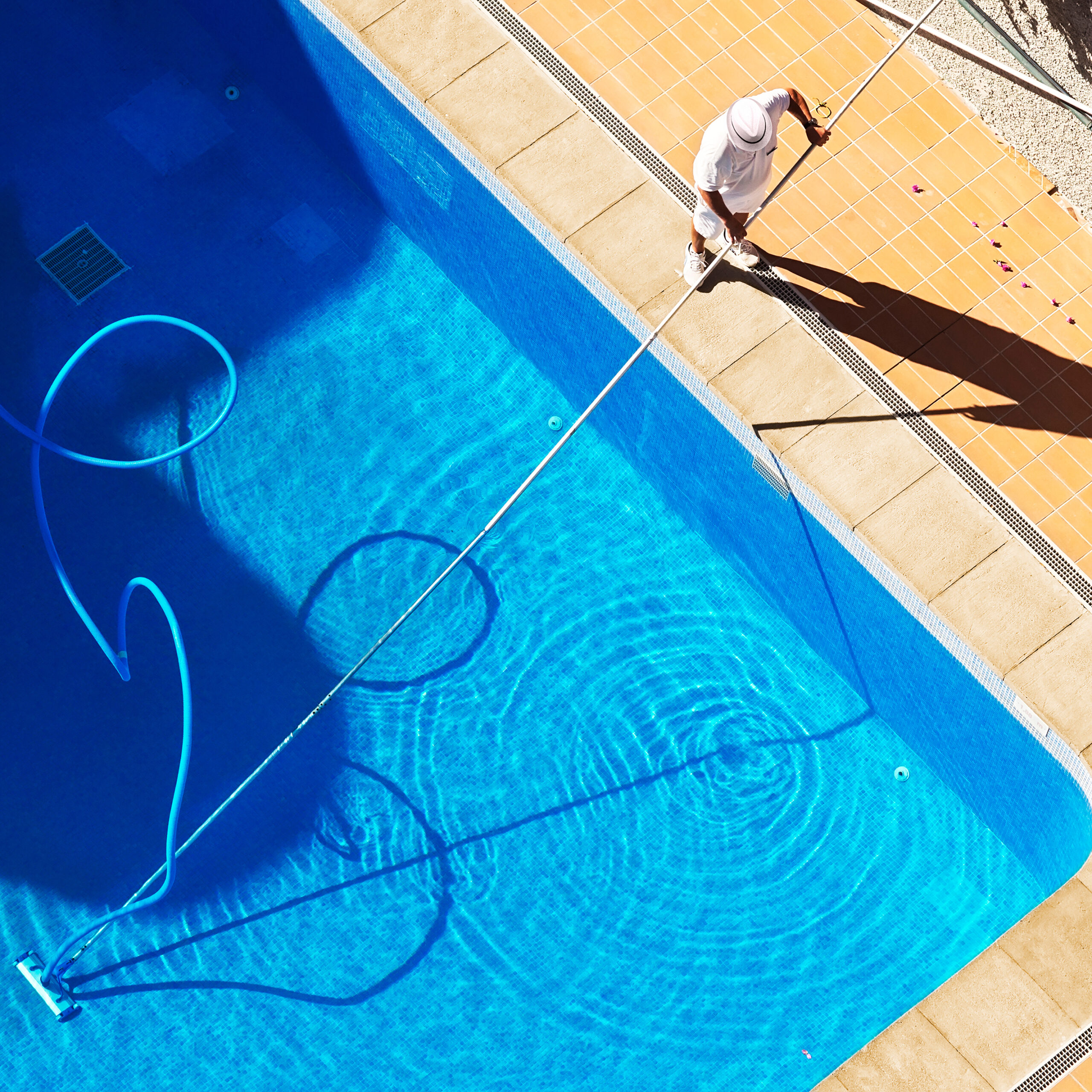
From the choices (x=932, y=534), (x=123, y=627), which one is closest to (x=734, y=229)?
(x=932, y=534)

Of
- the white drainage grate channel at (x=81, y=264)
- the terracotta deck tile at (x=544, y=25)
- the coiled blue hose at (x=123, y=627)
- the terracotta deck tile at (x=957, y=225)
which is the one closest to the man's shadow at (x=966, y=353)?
the terracotta deck tile at (x=957, y=225)

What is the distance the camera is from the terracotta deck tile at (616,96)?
16.8 ft

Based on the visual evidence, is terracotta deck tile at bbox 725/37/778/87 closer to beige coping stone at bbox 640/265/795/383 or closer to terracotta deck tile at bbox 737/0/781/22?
terracotta deck tile at bbox 737/0/781/22

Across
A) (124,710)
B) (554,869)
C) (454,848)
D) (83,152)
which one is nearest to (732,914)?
(554,869)

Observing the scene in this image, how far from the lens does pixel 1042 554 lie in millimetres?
4648

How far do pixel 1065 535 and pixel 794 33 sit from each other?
98.4 inches

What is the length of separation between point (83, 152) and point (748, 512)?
3638mm

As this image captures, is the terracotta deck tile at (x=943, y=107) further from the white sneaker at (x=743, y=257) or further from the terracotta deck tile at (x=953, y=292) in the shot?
the white sneaker at (x=743, y=257)

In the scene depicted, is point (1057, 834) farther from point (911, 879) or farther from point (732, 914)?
point (732, 914)

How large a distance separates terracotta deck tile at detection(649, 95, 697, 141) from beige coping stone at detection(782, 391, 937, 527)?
4.57 ft

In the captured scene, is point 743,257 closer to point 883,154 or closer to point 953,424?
point 883,154

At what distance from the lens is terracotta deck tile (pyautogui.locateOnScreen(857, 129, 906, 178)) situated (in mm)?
5117

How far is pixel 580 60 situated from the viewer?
17.0ft

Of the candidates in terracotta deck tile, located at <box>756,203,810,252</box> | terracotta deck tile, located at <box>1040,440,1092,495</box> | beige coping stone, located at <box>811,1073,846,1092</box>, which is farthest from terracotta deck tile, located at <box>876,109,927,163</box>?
beige coping stone, located at <box>811,1073,846,1092</box>
